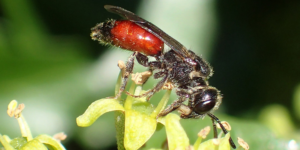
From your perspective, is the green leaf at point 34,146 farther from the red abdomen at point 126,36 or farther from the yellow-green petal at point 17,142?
the red abdomen at point 126,36

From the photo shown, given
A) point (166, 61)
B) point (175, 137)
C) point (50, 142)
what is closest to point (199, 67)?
point (166, 61)

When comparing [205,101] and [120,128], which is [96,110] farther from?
[205,101]

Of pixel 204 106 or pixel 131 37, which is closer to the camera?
pixel 204 106

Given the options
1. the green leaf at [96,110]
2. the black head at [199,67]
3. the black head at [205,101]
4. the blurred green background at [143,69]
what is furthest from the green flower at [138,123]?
the blurred green background at [143,69]

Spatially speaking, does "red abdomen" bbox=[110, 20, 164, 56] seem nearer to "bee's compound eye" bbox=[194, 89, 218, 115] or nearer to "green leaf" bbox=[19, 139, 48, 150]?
"bee's compound eye" bbox=[194, 89, 218, 115]

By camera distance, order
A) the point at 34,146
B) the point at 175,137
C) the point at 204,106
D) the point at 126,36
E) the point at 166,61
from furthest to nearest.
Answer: the point at 166,61
the point at 126,36
the point at 204,106
the point at 175,137
the point at 34,146

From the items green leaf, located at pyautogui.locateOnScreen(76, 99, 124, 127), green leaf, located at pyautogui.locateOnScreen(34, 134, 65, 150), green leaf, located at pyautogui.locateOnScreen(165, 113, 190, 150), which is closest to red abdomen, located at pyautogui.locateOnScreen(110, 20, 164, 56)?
green leaf, located at pyautogui.locateOnScreen(76, 99, 124, 127)

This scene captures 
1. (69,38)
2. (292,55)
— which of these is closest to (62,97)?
(69,38)
